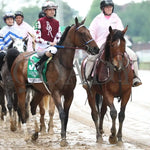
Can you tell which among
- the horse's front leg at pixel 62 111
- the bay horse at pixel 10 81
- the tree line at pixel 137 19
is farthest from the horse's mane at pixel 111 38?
the tree line at pixel 137 19

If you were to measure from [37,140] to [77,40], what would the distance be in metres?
2.42

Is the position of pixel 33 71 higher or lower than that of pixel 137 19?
lower

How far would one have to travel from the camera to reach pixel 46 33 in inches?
370

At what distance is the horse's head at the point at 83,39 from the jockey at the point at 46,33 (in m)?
0.57

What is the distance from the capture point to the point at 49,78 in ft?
29.6

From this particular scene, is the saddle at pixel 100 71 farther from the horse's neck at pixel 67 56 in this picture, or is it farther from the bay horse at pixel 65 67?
the horse's neck at pixel 67 56

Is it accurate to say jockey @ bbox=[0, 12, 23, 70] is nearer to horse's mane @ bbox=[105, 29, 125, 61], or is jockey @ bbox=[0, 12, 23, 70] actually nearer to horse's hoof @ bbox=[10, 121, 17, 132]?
horse's hoof @ bbox=[10, 121, 17, 132]

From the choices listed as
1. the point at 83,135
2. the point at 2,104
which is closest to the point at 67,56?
the point at 83,135

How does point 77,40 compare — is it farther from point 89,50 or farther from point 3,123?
point 3,123

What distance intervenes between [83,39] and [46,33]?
113cm

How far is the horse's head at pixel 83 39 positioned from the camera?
8445mm

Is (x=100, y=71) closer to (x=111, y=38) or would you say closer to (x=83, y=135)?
(x=111, y=38)

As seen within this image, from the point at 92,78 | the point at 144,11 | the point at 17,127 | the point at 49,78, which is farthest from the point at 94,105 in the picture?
the point at 144,11

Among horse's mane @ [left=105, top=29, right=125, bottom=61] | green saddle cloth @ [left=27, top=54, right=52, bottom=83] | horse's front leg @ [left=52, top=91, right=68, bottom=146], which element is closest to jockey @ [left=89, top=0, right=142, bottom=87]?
horse's mane @ [left=105, top=29, right=125, bottom=61]
